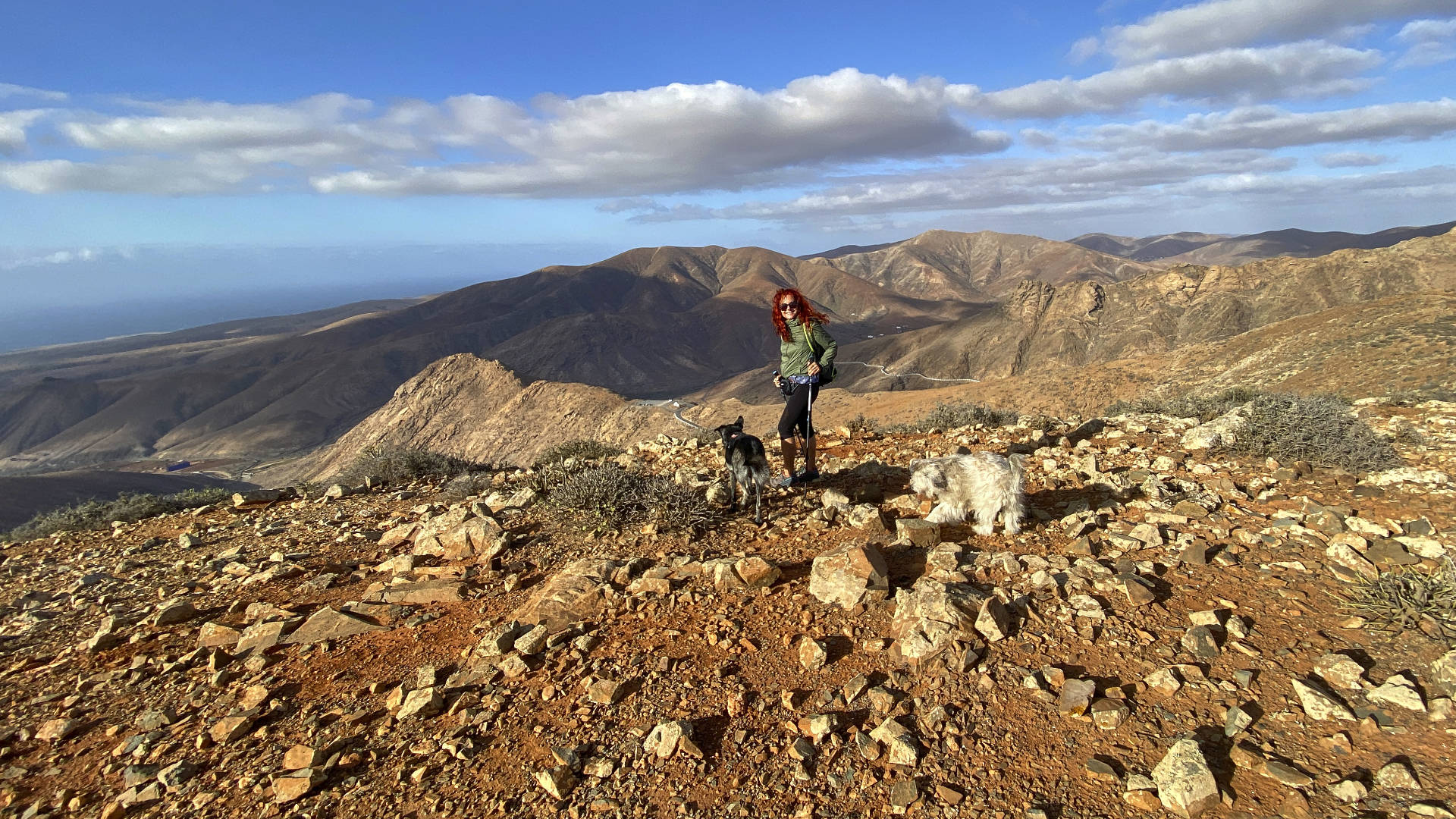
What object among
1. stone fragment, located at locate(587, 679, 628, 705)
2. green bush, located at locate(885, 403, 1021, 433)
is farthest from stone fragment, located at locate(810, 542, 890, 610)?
green bush, located at locate(885, 403, 1021, 433)

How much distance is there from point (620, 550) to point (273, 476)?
58.0 meters

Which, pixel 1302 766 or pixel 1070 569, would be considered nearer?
pixel 1302 766

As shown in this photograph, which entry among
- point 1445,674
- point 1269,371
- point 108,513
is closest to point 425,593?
point 1445,674

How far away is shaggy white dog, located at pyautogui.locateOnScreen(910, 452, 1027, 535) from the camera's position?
4629 millimetres

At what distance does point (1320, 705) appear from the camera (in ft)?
8.81

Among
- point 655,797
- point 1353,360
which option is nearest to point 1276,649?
point 655,797

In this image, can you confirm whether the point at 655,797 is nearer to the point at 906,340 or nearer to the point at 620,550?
the point at 620,550

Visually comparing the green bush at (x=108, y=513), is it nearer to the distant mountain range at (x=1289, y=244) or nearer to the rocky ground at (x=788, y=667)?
the rocky ground at (x=788, y=667)

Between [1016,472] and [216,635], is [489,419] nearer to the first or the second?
[216,635]

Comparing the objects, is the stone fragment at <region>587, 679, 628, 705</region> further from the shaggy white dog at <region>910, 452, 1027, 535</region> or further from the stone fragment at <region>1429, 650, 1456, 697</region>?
the stone fragment at <region>1429, 650, 1456, 697</region>

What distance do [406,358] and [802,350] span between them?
337 ft

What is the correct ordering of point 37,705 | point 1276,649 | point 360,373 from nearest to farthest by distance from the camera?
point 1276,649, point 37,705, point 360,373

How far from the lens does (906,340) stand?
70562mm

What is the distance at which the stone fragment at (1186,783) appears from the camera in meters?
2.30
